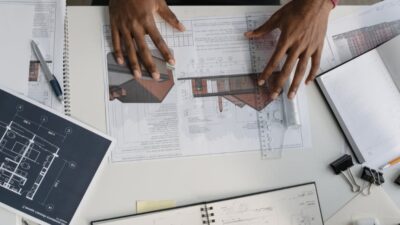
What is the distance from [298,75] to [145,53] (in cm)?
36

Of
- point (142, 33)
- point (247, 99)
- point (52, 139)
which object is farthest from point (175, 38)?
point (52, 139)

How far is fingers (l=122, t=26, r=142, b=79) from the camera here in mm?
842

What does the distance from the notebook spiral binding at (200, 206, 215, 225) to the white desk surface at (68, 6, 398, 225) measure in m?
0.02

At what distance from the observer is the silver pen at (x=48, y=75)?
0.79 metres

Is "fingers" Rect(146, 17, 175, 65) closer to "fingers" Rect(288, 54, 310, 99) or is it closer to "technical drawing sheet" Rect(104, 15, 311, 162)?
"technical drawing sheet" Rect(104, 15, 311, 162)

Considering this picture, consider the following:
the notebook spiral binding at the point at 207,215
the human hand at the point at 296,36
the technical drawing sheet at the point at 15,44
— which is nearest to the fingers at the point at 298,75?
the human hand at the point at 296,36

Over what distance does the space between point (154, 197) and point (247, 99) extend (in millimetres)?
301

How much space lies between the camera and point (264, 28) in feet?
2.98

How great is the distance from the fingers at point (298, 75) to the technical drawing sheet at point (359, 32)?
0.23 ft

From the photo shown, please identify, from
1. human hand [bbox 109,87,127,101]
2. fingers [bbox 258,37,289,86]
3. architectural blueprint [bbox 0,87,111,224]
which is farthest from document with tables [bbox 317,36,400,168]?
architectural blueprint [bbox 0,87,111,224]

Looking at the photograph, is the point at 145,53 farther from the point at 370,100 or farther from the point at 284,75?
the point at 370,100

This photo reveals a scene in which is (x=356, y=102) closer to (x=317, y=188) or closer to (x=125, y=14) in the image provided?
(x=317, y=188)

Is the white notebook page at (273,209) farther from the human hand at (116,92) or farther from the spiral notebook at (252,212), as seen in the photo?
the human hand at (116,92)

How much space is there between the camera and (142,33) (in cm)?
86
